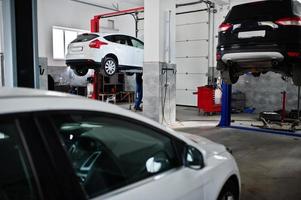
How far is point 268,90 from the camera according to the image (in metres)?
10.9

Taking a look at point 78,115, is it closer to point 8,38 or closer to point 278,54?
point 8,38

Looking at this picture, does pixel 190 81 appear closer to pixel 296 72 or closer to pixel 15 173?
pixel 296 72

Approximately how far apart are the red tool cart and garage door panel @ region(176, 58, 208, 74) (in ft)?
7.97

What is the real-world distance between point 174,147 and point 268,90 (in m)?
9.90

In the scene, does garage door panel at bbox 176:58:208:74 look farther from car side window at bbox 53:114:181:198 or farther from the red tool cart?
car side window at bbox 53:114:181:198

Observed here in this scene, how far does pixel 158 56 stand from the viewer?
8.26m

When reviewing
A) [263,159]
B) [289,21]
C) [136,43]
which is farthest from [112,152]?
[136,43]

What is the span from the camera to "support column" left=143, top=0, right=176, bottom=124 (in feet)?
27.1

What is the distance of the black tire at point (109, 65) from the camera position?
362 inches

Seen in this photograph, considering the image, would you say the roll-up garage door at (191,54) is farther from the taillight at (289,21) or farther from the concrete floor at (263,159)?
the taillight at (289,21)

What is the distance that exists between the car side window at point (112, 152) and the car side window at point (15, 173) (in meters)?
0.24

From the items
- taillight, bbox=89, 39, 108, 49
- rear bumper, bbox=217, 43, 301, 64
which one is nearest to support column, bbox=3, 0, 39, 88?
rear bumper, bbox=217, 43, 301, 64

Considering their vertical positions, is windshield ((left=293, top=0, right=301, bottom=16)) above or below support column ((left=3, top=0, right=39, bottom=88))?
above

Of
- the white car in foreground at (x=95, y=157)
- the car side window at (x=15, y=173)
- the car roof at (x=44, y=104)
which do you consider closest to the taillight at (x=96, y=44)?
the white car in foreground at (x=95, y=157)
